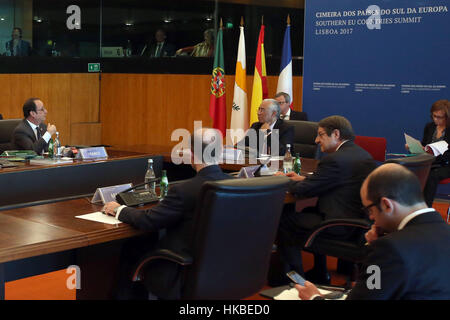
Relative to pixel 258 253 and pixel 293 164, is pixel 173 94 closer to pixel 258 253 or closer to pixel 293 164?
pixel 293 164

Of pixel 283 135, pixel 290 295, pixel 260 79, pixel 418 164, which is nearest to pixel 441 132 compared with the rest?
pixel 283 135

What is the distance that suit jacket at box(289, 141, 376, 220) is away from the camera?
4016mm

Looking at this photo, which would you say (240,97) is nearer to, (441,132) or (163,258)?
(441,132)

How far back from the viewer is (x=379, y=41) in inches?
298

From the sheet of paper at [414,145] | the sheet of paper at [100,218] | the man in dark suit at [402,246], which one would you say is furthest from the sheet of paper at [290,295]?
the sheet of paper at [414,145]

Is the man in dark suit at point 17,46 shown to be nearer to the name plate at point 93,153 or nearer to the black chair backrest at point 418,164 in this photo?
the name plate at point 93,153

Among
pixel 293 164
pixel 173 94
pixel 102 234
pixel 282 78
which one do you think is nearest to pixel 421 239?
pixel 102 234

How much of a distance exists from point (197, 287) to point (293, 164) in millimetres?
2484

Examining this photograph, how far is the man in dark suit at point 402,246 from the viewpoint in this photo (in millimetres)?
1896

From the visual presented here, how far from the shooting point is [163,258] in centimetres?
296

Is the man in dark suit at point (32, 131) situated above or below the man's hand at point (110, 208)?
above

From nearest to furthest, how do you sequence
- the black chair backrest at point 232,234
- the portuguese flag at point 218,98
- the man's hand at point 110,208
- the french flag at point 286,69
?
the black chair backrest at point 232,234, the man's hand at point 110,208, the french flag at point 286,69, the portuguese flag at point 218,98

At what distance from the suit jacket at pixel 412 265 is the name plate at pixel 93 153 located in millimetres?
3739

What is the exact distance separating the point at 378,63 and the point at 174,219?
522 cm
